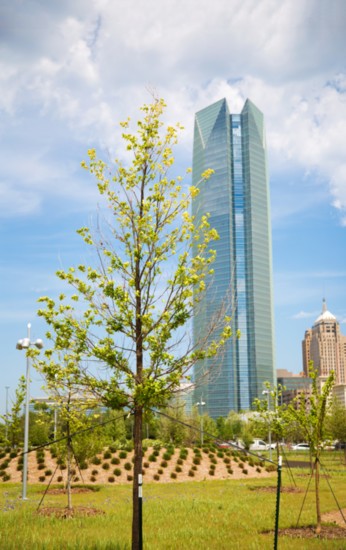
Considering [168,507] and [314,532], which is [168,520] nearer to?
[168,507]

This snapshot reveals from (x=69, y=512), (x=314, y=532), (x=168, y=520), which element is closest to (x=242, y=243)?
(x=69, y=512)

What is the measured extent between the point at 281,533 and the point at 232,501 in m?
7.10

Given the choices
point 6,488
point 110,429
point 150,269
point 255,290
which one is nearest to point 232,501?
point 6,488

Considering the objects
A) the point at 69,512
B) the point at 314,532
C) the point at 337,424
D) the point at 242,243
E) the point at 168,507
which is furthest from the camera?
the point at 242,243

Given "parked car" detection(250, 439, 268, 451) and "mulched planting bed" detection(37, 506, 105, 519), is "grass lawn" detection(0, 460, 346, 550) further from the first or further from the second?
"parked car" detection(250, 439, 268, 451)

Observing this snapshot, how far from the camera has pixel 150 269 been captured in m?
11.7

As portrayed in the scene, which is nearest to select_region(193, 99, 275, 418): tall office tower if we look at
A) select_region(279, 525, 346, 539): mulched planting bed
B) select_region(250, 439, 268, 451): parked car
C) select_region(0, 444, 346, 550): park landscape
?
select_region(250, 439, 268, 451): parked car

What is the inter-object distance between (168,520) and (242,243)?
17553cm

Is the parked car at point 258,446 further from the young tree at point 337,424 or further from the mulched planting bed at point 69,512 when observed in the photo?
the mulched planting bed at point 69,512

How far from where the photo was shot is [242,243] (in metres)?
190

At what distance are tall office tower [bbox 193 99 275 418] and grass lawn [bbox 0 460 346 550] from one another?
156 metres

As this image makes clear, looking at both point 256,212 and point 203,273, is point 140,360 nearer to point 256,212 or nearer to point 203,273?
point 203,273

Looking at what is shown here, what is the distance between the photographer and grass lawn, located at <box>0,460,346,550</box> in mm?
12961

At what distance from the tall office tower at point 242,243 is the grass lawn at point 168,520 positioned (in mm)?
156454
